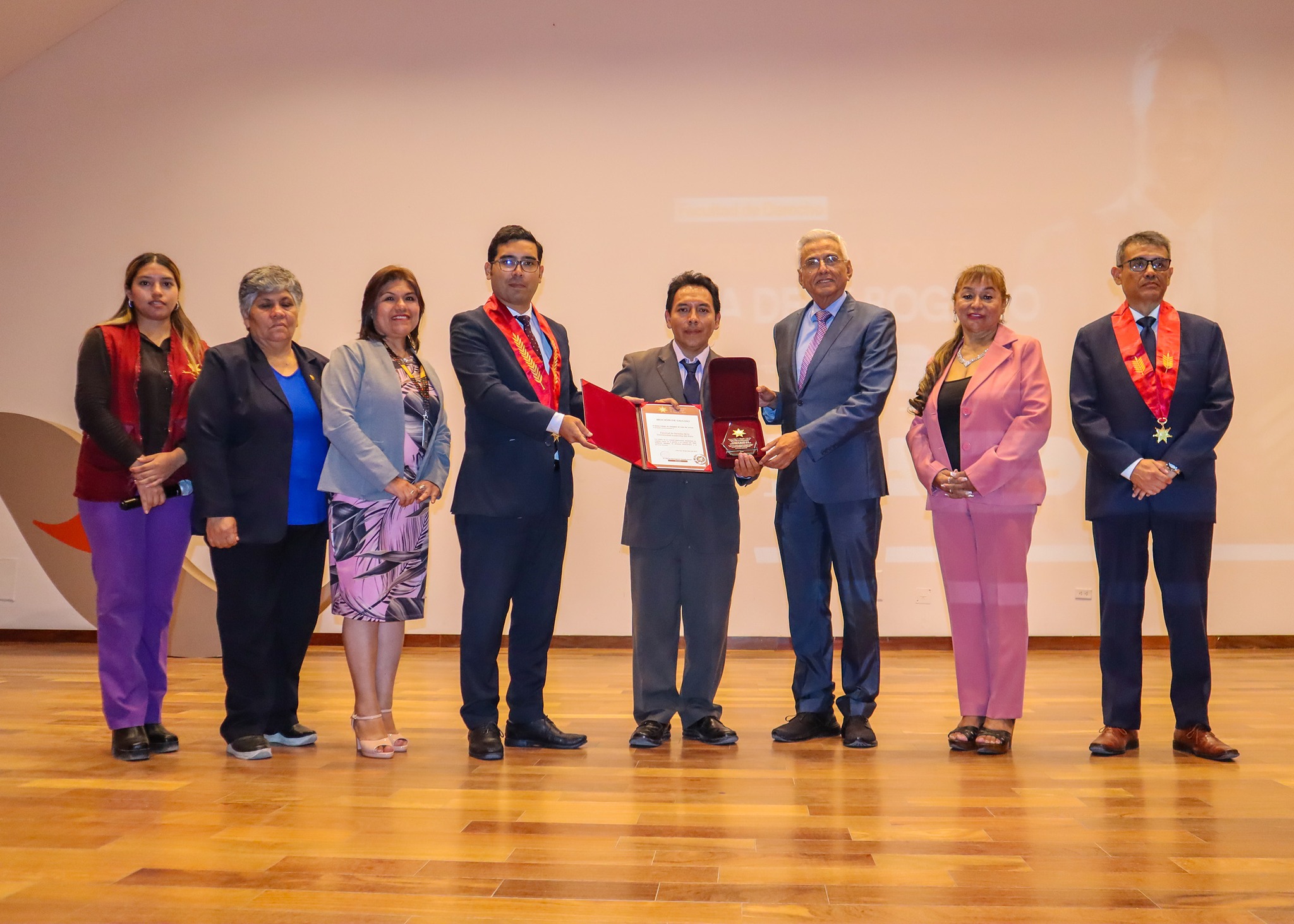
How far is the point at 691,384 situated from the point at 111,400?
1.83 meters

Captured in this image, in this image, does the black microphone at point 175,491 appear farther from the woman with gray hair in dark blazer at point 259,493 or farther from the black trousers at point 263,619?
the black trousers at point 263,619

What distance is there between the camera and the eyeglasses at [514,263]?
3.18m

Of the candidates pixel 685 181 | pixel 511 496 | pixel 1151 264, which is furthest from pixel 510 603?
pixel 685 181

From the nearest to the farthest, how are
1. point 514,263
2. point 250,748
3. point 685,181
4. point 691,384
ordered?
point 250,748, point 514,263, point 691,384, point 685,181

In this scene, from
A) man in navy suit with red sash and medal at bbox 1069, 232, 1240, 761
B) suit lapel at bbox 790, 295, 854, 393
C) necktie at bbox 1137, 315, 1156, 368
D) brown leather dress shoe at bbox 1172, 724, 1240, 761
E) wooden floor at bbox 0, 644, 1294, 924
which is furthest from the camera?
suit lapel at bbox 790, 295, 854, 393

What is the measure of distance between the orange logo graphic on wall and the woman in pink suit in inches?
198

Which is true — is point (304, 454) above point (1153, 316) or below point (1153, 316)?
below

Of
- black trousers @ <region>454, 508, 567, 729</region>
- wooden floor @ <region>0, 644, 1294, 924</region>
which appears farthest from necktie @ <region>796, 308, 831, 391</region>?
wooden floor @ <region>0, 644, 1294, 924</region>

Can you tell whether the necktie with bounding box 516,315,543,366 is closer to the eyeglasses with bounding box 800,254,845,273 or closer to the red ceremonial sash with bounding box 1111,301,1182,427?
the eyeglasses with bounding box 800,254,845,273

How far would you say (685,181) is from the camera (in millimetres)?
5910

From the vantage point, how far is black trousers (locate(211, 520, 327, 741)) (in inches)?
122

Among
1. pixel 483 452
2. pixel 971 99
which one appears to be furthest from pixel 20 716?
pixel 971 99

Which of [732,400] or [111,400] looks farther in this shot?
[732,400]

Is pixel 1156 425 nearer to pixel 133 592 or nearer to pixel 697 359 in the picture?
pixel 697 359
